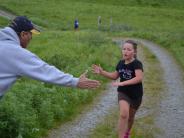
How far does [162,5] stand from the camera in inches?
3027

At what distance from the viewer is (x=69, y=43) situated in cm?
2758

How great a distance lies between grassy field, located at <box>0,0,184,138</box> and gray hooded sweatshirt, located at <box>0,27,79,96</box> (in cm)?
291

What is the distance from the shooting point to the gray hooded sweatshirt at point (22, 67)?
18.5ft

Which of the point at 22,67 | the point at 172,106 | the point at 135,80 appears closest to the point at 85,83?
the point at 22,67

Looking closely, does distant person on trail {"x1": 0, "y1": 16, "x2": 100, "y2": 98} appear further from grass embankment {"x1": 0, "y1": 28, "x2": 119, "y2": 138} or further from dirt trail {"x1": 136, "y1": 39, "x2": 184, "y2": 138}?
dirt trail {"x1": 136, "y1": 39, "x2": 184, "y2": 138}

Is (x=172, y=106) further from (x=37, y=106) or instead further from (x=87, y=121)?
(x=37, y=106)

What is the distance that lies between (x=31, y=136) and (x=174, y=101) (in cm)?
641

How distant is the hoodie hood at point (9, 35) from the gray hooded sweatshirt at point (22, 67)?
0.13ft

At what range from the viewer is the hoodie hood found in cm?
583

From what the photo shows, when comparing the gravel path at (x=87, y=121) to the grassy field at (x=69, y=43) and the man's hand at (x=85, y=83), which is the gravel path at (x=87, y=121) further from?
the man's hand at (x=85, y=83)

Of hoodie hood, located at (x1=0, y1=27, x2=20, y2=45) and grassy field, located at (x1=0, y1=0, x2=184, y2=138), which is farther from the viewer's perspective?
grassy field, located at (x1=0, y1=0, x2=184, y2=138)

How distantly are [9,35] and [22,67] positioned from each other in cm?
51

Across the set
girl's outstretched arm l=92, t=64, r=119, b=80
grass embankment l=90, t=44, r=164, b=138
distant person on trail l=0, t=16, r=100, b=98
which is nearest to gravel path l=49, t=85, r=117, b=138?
grass embankment l=90, t=44, r=164, b=138

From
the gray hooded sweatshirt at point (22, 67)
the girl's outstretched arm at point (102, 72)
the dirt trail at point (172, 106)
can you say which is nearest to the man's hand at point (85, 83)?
the gray hooded sweatshirt at point (22, 67)
